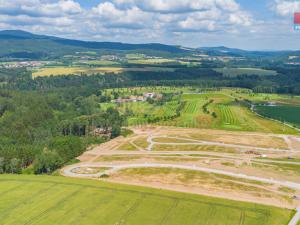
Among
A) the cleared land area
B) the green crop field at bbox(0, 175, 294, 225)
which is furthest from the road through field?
the green crop field at bbox(0, 175, 294, 225)

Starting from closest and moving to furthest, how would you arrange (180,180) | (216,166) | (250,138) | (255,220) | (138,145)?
1. (255,220)
2. (180,180)
3. (216,166)
4. (138,145)
5. (250,138)

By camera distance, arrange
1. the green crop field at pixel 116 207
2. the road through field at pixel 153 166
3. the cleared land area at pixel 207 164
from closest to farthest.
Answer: the green crop field at pixel 116 207
the cleared land area at pixel 207 164
the road through field at pixel 153 166

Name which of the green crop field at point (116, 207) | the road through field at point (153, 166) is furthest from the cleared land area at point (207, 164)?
the green crop field at point (116, 207)

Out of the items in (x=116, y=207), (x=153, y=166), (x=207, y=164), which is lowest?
(x=153, y=166)

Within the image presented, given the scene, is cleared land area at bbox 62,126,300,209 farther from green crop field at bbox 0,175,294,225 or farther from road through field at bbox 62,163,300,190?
green crop field at bbox 0,175,294,225

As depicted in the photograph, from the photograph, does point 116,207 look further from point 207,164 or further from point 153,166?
point 207,164

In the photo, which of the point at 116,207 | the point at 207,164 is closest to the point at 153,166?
the point at 207,164

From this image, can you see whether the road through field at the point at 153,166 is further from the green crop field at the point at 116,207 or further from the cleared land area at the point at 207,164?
the green crop field at the point at 116,207

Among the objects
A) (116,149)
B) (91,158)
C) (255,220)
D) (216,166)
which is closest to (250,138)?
(216,166)

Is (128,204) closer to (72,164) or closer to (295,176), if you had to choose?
(72,164)
